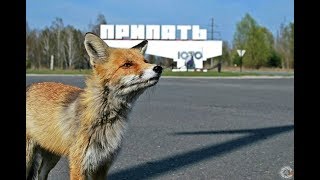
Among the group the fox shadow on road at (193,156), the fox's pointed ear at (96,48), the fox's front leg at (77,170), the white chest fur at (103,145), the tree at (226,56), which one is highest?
the tree at (226,56)

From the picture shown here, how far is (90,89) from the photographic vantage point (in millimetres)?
4684

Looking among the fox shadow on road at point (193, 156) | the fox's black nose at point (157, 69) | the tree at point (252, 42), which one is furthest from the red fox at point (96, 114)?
the tree at point (252, 42)

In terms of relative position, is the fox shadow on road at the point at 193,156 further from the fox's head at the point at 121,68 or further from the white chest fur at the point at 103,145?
the fox's head at the point at 121,68

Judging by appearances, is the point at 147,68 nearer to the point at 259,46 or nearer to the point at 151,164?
the point at 151,164

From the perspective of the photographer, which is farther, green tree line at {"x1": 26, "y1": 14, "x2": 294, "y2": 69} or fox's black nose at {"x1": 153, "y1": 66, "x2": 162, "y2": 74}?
green tree line at {"x1": 26, "y1": 14, "x2": 294, "y2": 69}

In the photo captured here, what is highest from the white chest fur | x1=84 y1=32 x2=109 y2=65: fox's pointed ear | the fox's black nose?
x1=84 y1=32 x2=109 y2=65: fox's pointed ear

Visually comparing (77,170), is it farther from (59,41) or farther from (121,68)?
(59,41)

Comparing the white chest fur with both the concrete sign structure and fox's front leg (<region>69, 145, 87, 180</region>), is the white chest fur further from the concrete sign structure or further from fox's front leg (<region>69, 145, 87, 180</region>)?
the concrete sign structure

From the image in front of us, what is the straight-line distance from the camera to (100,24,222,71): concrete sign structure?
225 feet

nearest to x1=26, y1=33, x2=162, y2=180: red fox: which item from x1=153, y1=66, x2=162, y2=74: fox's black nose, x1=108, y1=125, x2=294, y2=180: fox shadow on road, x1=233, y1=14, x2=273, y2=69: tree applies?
x1=153, y1=66, x2=162, y2=74: fox's black nose

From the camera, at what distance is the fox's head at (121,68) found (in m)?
4.28

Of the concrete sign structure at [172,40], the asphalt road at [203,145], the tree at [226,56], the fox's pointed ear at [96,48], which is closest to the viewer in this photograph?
the fox's pointed ear at [96,48]
